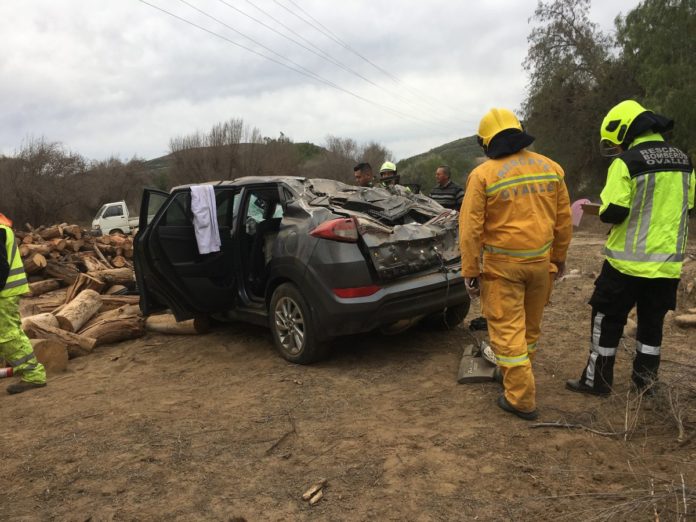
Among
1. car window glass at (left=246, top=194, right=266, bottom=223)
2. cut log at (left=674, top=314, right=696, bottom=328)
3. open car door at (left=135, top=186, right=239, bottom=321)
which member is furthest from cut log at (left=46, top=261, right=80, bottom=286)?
cut log at (left=674, top=314, right=696, bottom=328)

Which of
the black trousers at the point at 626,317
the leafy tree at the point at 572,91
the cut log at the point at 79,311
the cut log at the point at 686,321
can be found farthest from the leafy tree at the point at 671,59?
the cut log at the point at 79,311

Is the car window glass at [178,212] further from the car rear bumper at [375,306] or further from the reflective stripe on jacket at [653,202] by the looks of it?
the reflective stripe on jacket at [653,202]

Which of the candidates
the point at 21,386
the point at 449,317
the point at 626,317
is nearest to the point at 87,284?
the point at 21,386

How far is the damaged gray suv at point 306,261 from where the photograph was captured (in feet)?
14.2

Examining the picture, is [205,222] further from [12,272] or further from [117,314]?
[117,314]

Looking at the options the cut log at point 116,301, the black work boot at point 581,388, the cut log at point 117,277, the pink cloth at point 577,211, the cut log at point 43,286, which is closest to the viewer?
the black work boot at point 581,388

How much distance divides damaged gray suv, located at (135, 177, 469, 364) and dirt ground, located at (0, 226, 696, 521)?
0.52m

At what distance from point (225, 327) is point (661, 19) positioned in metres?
19.7

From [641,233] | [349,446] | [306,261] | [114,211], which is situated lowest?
[349,446]

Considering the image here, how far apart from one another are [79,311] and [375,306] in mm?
4309

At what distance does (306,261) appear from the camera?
4.46m

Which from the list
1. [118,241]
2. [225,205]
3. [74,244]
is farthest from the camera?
[118,241]

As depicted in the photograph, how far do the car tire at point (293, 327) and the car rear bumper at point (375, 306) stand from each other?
0.12 metres

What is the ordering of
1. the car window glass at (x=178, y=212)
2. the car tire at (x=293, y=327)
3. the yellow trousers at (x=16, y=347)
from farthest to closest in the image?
the car window glass at (x=178, y=212) → the yellow trousers at (x=16, y=347) → the car tire at (x=293, y=327)
